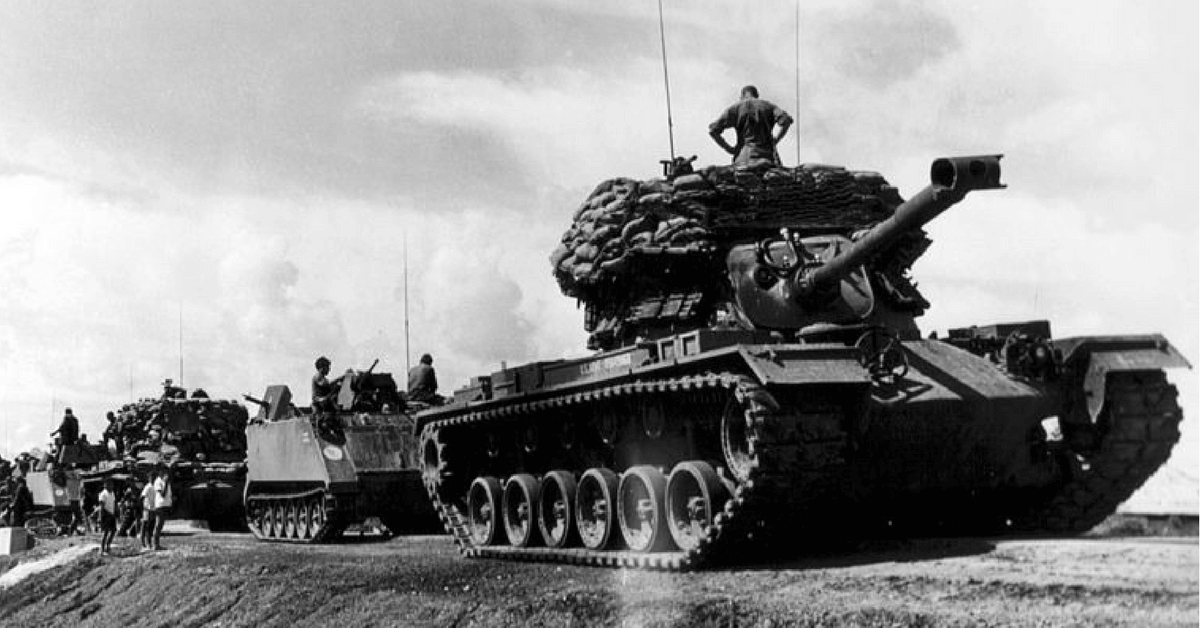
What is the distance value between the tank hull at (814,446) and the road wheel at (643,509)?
0.02m

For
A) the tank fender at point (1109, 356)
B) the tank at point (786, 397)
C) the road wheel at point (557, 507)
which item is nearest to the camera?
the tank at point (786, 397)

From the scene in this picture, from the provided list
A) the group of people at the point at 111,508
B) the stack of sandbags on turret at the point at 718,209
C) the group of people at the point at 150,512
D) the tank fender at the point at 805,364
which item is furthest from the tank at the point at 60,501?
the tank fender at the point at 805,364

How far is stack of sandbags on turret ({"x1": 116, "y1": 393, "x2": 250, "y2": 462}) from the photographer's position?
29.3 metres

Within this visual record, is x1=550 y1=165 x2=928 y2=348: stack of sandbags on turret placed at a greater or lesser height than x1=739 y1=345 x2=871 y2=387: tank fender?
greater

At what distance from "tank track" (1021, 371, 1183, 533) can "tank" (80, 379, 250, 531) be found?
64.0 feet

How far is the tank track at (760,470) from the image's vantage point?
10.3 metres

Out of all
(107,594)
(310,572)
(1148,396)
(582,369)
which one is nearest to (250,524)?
(107,594)

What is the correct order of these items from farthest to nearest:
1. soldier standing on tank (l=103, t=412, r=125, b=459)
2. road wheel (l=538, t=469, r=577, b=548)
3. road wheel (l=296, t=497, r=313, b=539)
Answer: soldier standing on tank (l=103, t=412, r=125, b=459) → road wheel (l=296, t=497, r=313, b=539) → road wheel (l=538, t=469, r=577, b=548)

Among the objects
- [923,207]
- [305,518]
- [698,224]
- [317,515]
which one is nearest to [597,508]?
[698,224]

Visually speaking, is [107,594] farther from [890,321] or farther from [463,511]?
[890,321]

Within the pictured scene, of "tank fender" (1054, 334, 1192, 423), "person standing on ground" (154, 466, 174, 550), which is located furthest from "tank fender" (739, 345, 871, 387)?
"person standing on ground" (154, 466, 174, 550)

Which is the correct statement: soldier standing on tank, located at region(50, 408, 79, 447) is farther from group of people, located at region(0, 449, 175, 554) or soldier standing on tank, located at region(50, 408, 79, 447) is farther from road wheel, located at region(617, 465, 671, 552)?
road wheel, located at region(617, 465, 671, 552)

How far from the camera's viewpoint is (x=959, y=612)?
7559 mm

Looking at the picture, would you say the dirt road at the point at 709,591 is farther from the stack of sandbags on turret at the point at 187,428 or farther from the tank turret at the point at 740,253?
the stack of sandbags on turret at the point at 187,428
